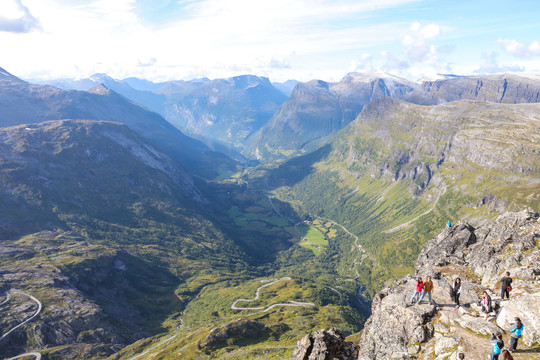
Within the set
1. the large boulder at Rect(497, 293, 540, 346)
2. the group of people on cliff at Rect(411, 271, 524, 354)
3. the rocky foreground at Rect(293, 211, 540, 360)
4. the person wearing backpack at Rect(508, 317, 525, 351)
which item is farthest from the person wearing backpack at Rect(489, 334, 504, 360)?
the large boulder at Rect(497, 293, 540, 346)

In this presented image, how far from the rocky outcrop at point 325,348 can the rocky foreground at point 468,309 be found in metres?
0.29

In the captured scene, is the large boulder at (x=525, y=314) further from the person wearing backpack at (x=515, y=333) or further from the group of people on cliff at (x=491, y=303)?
the person wearing backpack at (x=515, y=333)

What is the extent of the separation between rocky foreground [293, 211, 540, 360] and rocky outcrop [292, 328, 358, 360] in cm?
29

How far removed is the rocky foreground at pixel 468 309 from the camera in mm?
46375

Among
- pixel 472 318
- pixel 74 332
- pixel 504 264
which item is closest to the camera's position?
pixel 472 318

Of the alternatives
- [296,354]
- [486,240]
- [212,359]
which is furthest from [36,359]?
[486,240]

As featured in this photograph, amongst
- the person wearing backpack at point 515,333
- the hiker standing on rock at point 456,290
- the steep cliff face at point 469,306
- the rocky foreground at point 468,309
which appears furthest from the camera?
the hiker standing on rock at point 456,290

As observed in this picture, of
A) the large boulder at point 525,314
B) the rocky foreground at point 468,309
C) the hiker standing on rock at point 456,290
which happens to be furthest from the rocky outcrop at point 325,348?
the large boulder at point 525,314

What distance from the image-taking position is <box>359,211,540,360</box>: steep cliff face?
46719 mm

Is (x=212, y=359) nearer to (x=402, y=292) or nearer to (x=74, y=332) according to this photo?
(x=74, y=332)

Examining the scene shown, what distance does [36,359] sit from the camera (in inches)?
6535

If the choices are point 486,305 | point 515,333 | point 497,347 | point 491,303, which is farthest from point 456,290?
point 497,347

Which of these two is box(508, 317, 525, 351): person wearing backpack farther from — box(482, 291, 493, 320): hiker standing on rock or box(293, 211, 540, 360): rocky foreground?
box(482, 291, 493, 320): hiker standing on rock

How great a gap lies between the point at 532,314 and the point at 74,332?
24449 cm
